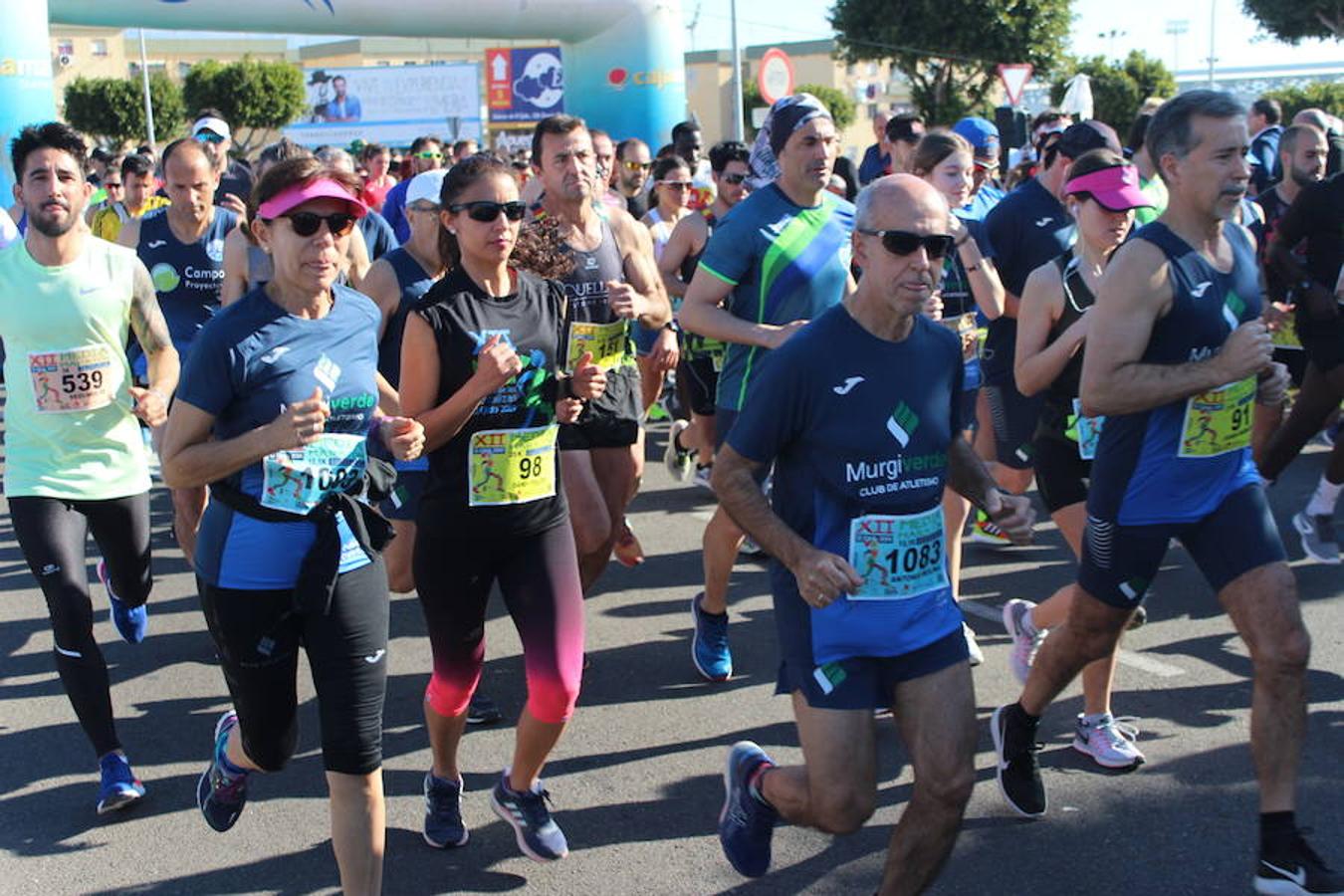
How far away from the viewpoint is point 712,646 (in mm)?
5652

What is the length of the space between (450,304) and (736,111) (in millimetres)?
27394

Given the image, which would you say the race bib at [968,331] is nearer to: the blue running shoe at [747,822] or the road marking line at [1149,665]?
the road marking line at [1149,665]

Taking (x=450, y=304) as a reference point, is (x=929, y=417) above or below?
below

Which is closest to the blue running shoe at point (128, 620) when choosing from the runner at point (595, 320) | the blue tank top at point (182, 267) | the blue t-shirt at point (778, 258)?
the blue tank top at point (182, 267)

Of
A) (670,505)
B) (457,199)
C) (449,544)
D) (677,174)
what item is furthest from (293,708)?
(677,174)

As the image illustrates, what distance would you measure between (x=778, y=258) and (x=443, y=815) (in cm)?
217

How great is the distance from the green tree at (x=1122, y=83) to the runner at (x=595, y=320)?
4283 cm

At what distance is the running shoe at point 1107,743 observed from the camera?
459 centimetres

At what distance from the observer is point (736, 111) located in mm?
30562

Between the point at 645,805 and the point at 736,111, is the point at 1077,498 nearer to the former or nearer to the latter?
the point at 645,805

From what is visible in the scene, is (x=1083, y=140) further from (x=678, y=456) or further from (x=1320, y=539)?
(x=678, y=456)

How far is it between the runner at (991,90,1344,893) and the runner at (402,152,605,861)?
4.77 ft

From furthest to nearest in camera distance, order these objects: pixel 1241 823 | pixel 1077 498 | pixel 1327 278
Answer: pixel 1327 278 < pixel 1077 498 < pixel 1241 823

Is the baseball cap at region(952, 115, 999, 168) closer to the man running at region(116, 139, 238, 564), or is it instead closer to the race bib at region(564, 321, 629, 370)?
the race bib at region(564, 321, 629, 370)
